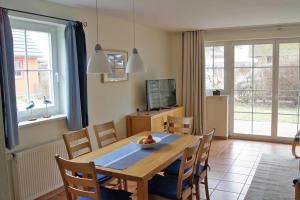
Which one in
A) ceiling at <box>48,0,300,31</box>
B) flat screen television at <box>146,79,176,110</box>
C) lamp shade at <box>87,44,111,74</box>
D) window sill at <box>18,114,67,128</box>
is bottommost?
window sill at <box>18,114,67,128</box>

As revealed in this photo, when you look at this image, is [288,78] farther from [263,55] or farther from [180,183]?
[180,183]

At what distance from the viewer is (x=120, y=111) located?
472 centimetres

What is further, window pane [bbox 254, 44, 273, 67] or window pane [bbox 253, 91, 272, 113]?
window pane [bbox 253, 91, 272, 113]

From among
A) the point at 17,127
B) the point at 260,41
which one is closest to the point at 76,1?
the point at 17,127

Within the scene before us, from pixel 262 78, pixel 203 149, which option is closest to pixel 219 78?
pixel 262 78

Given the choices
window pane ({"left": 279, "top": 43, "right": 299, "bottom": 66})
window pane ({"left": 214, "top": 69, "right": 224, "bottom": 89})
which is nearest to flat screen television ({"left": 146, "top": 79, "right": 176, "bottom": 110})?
window pane ({"left": 214, "top": 69, "right": 224, "bottom": 89})

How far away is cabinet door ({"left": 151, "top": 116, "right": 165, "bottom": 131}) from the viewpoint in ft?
15.7

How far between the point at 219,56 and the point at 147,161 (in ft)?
13.9

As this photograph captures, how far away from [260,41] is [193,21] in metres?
1.72

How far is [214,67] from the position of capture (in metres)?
6.18

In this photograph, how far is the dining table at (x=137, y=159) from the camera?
7.11 ft

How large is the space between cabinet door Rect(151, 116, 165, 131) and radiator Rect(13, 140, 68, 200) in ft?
5.42

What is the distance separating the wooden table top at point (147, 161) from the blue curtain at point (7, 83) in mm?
751

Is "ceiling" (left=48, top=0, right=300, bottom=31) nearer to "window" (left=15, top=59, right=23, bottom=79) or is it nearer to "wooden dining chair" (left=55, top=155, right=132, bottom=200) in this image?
"window" (left=15, top=59, right=23, bottom=79)
